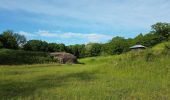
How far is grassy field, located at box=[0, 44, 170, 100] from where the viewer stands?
11.2 m

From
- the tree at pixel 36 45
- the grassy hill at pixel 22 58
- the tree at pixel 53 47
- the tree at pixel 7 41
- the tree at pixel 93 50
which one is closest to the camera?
the grassy hill at pixel 22 58

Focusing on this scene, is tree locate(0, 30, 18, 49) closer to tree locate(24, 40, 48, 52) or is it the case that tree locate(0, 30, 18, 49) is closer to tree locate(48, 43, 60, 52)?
tree locate(24, 40, 48, 52)

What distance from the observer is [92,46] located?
11156 centimetres

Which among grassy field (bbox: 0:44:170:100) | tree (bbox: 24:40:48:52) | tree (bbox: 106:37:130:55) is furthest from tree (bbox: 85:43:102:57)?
grassy field (bbox: 0:44:170:100)

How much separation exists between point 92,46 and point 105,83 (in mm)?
96298

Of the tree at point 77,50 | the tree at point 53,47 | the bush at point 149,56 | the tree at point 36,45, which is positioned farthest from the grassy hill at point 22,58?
the tree at point 77,50

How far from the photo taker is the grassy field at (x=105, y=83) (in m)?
11.2

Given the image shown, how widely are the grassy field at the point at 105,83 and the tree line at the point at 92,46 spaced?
64068 millimetres

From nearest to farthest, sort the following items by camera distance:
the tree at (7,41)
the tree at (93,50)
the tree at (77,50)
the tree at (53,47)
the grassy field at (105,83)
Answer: the grassy field at (105,83), the tree at (7,41), the tree at (53,47), the tree at (77,50), the tree at (93,50)

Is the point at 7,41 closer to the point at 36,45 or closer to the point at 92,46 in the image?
the point at 36,45

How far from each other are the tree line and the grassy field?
6407 cm

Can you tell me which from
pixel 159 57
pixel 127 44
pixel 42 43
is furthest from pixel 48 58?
pixel 127 44

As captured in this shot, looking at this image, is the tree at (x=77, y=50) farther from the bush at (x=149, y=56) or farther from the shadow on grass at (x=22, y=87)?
the shadow on grass at (x=22, y=87)

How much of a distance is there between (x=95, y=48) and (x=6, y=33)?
34.6 meters
